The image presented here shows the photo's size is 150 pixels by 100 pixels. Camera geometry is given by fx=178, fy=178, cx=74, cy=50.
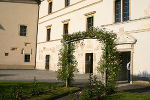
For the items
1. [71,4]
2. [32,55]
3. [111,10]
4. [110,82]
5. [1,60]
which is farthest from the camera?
[32,55]

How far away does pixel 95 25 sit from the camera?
18250mm

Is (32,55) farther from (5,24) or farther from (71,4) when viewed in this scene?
(71,4)

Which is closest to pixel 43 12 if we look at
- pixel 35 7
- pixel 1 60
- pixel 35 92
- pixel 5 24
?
pixel 35 7

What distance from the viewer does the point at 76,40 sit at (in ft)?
35.7

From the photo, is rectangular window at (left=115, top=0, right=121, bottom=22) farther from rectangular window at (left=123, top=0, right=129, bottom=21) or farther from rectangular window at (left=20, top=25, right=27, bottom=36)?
rectangular window at (left=20, top=25, right=27, bottom=36)

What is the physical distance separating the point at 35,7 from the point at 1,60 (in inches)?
393

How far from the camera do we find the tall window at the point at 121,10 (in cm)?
1478

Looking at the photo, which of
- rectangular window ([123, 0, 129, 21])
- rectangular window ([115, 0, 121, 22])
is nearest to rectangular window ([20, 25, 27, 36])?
rectangular window ([115, 0, 121, 22])

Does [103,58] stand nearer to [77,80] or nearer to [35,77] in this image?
[35,77]

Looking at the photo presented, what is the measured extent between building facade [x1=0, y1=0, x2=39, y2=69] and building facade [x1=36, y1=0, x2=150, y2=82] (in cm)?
128

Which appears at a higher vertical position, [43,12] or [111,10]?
[43,12]

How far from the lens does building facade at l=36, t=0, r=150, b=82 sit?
13.2 m

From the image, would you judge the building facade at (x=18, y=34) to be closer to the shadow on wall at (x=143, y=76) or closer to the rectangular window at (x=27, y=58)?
the rectangular window at (x=27, y=58)

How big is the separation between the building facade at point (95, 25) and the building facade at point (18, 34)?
1.28 metres
